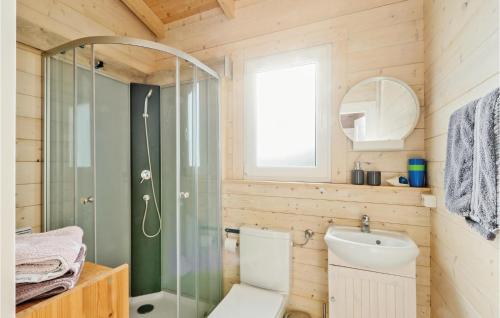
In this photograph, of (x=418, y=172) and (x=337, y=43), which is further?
(x=337, y=43)

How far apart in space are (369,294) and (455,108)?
3.57 feet

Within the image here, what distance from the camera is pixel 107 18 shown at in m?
1.97

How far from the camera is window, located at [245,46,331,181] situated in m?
1.73

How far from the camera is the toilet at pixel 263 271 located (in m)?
1.53

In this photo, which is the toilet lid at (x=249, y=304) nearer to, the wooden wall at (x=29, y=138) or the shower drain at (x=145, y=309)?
the shower drain at (x=145, y=309)

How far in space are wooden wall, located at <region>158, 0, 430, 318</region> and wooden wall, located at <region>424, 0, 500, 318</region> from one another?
0.09 m

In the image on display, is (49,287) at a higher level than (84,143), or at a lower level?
lower

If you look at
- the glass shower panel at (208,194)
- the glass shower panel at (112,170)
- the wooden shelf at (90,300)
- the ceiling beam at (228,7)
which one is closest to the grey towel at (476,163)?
the wooden shelf at (90,300)

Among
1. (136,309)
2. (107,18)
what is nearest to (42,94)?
(107,18)

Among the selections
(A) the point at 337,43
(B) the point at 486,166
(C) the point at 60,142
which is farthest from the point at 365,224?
(C) the point at 60,142

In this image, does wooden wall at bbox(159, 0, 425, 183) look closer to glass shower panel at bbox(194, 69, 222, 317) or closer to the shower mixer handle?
glass shower panel at bbox(194, 69, 222, 317)

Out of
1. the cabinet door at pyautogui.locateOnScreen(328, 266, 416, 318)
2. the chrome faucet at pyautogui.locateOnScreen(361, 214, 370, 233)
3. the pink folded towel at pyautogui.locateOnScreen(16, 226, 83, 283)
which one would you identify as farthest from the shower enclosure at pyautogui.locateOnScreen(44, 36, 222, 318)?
the chrome faucet at pyautogui.locateOnScreen(361, 214, 370, 233)

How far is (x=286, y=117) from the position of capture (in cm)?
188

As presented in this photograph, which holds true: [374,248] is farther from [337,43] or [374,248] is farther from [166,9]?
[166,9]
